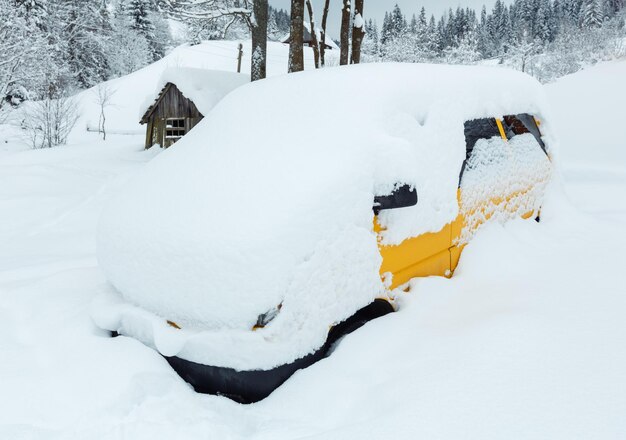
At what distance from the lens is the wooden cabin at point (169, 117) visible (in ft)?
54.2

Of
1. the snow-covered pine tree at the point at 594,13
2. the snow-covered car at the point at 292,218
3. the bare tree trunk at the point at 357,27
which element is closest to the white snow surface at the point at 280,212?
the snow-covered car at the point at 292,218

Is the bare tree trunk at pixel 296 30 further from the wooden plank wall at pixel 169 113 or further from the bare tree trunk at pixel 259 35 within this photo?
the wooden plank wall at pixel 169 113

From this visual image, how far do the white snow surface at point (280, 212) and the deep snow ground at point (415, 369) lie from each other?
0.21m

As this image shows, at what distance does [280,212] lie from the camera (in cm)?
220

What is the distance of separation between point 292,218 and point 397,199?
70 cm

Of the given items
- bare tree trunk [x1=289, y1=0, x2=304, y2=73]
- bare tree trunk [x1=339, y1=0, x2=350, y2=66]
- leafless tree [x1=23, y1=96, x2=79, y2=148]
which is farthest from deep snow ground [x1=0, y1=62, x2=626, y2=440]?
leafless tree [x1=23, y1=96, x2=79, y2=148]

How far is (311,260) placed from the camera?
7.21 ft

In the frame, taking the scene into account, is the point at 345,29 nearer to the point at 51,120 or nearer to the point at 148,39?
the point at 51,120

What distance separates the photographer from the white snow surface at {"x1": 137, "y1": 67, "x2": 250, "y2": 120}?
1527 cm

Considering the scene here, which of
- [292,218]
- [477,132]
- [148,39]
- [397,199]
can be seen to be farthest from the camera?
[148,39]

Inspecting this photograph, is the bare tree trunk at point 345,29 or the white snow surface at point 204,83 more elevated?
the bare tree trunk at point 345,29

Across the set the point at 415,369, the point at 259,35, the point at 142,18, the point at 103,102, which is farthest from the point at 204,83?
the point at 142,18

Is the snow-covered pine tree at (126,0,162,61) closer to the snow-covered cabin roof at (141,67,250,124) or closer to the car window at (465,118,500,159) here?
the snow-covered cabin roof at (141,67,250,124)

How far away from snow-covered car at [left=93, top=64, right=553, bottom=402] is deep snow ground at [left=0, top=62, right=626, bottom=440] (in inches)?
6.1
